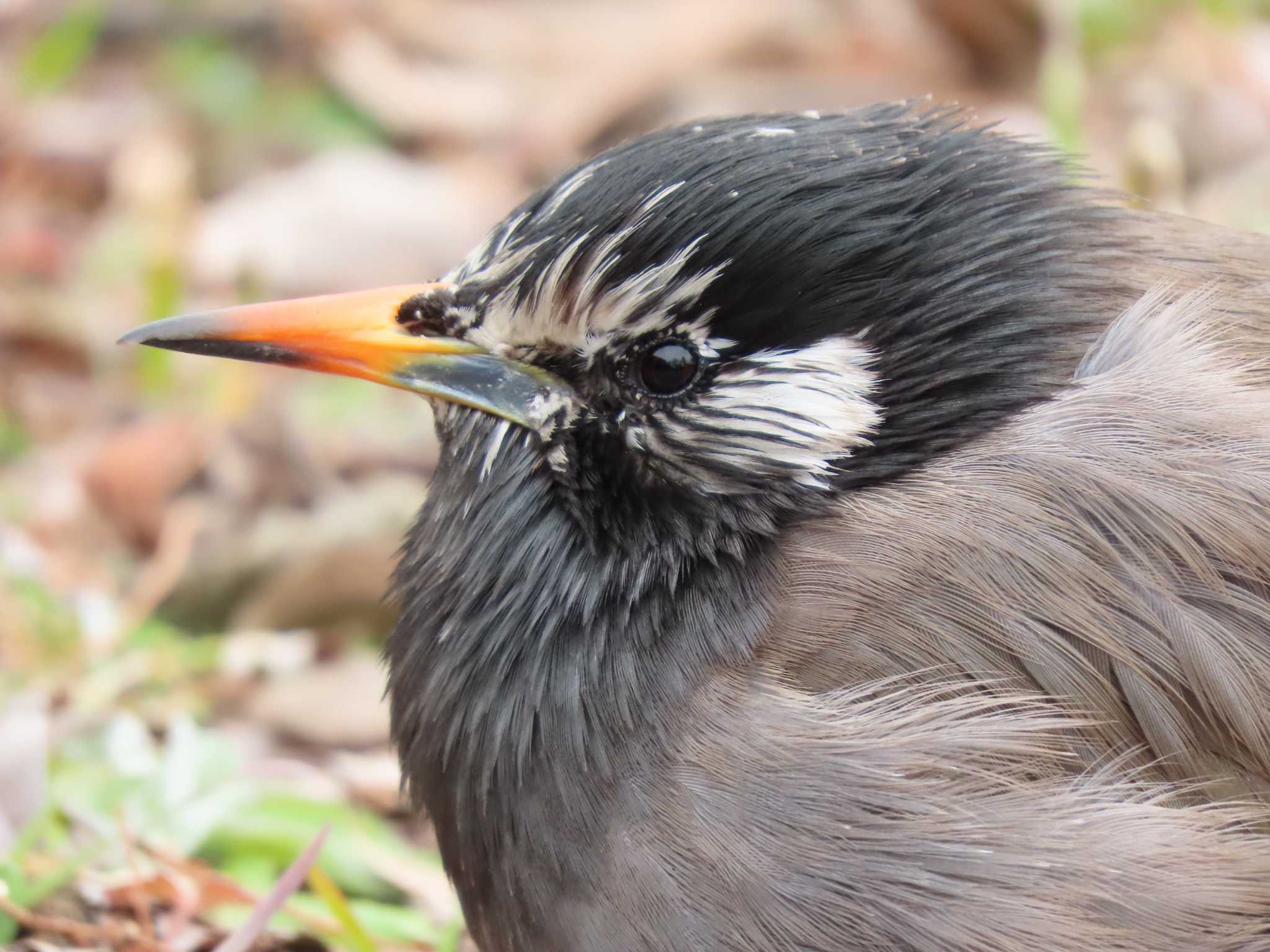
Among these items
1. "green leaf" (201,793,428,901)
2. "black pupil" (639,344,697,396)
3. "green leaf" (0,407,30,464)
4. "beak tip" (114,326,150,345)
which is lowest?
"green leaf" (201,793,428,901)

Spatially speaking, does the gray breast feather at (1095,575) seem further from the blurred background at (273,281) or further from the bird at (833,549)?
the blurred background at (273,281)

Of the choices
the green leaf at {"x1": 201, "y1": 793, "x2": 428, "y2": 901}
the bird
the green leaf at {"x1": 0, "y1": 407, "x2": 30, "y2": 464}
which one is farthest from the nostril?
the green leaf at {"x1": 0, "y1": 407, "x2": 30, "y2": 464}

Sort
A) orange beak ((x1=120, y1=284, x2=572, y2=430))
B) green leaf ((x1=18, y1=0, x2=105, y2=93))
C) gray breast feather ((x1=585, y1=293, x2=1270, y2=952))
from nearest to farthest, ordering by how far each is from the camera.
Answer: gray breast feather ((x1=585, y1=293, x2=1270, y2=952))
orange beak ((x1=120, y1=284, x2=572, y2=430))
green leaf ((x1=18, y1=0, x2=105, y2=93))

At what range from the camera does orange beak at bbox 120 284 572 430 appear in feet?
10.3

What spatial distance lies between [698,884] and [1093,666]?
762mm

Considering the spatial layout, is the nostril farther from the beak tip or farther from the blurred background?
the blurred background

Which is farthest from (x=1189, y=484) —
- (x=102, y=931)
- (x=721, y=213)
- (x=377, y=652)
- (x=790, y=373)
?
(x=377, y=652)

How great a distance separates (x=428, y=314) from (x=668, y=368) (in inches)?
21.3

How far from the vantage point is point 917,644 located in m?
2.75

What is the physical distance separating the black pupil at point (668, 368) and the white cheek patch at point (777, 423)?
2.0 inches

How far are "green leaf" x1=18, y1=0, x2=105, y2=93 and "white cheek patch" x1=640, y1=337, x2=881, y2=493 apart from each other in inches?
254

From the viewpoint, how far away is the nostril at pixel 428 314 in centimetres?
323

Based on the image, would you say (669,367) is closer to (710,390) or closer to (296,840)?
(710,390)

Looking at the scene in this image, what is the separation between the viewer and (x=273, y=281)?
735cm
